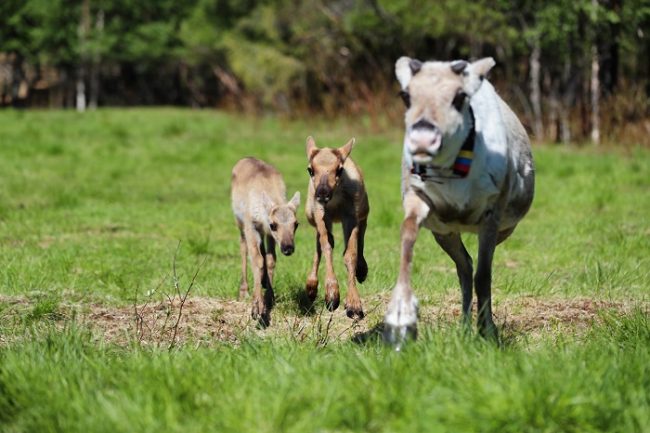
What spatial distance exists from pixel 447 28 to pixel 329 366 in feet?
77.4

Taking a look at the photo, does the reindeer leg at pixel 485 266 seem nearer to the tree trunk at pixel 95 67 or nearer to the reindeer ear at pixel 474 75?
the reindeer ear at pixel 474 75

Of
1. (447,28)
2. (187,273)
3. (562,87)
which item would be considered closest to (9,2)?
(447,28)

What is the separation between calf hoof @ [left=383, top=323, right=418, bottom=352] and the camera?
196 inches

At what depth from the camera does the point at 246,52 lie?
4003cm

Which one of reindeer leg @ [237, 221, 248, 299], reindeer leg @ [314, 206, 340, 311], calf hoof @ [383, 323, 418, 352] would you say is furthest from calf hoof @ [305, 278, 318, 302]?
calf hoof @ [383, 323, 418, 352]

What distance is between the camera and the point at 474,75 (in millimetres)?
5289

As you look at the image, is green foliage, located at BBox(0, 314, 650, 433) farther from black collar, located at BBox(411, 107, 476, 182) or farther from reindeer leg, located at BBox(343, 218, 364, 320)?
reindeer leg, located at BBox(343, 218, 364, 320)

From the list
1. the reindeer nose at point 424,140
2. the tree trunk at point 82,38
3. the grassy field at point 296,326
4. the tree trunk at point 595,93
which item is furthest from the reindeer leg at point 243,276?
the tree trunk at point 82,38

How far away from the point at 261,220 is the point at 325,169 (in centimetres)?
114

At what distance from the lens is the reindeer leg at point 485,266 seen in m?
5.77

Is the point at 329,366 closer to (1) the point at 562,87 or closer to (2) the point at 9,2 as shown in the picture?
(1) the point at 562,87

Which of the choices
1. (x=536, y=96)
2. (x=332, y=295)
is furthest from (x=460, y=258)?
(x=536, y=96)

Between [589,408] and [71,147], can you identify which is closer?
[589,408]

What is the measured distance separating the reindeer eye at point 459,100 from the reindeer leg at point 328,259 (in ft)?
8.05
